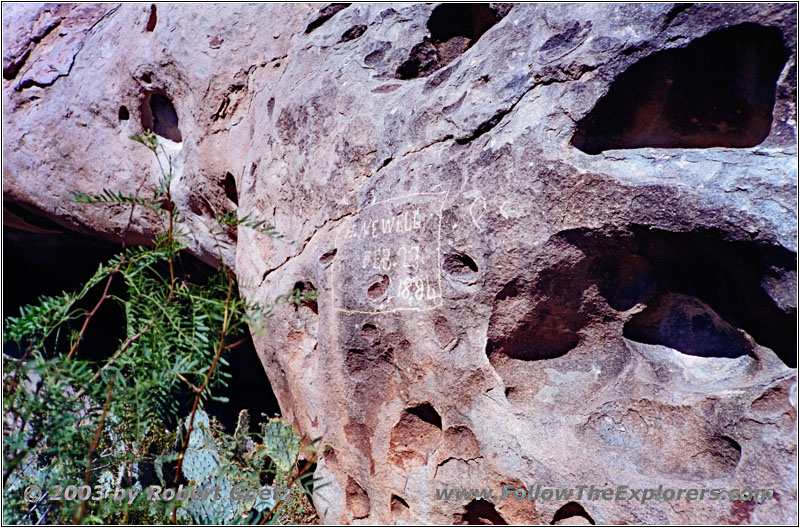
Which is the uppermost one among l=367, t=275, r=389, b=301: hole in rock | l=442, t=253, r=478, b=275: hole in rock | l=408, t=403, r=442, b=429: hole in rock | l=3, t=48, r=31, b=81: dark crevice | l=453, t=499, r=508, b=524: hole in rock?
l=3, t=48, r=31, b=81: dark crevice

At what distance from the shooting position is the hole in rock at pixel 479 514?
2105 mm

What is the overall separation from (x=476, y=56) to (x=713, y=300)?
42.7 inches

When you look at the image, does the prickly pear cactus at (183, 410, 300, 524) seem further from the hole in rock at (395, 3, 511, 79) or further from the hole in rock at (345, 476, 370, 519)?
the hole in rock at (395, 3, 511, 79)

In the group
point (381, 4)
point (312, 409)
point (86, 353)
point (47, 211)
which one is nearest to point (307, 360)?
point (312, 409)

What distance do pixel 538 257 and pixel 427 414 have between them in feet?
2.13

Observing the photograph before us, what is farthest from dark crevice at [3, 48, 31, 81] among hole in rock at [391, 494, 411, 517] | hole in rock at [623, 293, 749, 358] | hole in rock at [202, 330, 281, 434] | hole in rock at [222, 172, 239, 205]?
hole in rock at [623, 293, 749, 358]

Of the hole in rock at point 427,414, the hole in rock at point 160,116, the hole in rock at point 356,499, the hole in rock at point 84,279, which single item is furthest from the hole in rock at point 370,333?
the hole in rock at point 84,279

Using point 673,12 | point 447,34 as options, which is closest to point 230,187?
point 447,34

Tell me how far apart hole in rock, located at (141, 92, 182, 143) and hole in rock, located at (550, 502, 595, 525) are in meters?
2.62

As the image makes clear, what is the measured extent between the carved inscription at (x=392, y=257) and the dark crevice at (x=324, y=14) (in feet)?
3.39

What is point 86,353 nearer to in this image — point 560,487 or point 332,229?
point 332,229

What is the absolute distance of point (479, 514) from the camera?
2137 mm

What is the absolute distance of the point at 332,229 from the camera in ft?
8.33

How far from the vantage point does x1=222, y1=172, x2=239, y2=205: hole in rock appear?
3232 mm
